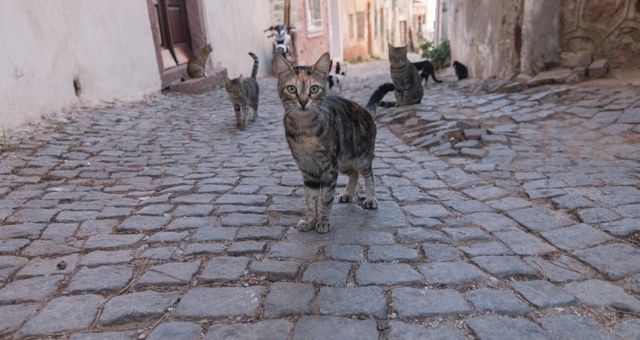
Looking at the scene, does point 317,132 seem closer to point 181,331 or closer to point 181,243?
point 181,243

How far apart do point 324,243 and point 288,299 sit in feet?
2.28

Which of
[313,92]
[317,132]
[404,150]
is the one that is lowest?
[404,150]

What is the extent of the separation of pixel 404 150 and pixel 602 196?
7.75 ft

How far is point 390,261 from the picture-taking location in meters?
2.73

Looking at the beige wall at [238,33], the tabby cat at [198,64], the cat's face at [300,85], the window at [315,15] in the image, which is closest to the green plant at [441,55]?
the beige wall at [238,33]

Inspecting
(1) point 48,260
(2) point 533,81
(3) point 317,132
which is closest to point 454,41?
(2) point 533,81

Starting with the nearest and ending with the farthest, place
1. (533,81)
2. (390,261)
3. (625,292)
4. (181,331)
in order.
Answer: (181,331)
(625,292)
(390,261)
(533,81)

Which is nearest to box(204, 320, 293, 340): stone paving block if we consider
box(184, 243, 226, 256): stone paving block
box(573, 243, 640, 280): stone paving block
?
box(184, 243, 226, 256): stone paving block

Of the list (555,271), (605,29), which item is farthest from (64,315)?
(605,29)

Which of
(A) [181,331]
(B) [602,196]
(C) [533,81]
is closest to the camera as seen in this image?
(A) [181,331]

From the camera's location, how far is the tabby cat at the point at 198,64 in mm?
10828

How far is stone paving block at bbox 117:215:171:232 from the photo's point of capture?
3.24m

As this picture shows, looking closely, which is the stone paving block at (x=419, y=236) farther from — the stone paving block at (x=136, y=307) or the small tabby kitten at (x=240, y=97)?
the small tabby kitten at (x=240, y=97)

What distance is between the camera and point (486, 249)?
283 cm
